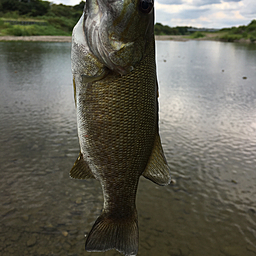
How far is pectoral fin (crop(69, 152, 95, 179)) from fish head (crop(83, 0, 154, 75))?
70 cm

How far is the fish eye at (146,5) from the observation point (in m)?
1.15

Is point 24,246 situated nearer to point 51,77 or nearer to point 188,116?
point 188,116

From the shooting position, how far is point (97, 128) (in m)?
1.38

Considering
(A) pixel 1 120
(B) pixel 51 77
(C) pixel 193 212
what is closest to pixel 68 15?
(B) pixel 51 77

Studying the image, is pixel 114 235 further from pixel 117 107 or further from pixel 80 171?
pixel 117 107

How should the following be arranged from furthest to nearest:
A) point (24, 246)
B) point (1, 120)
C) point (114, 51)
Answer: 1. point (1, 120)
2. point (24, 246)
3. point (114, 51)

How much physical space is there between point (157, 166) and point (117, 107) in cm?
52

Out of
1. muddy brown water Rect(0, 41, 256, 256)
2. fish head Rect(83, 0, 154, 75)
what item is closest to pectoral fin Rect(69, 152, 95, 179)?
fish head Rect(83, 0, 154, 75)

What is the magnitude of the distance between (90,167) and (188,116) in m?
4.74

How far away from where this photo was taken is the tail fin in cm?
Answer: 155

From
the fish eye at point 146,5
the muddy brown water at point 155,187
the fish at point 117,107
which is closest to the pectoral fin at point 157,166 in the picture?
the fish at point 117,107

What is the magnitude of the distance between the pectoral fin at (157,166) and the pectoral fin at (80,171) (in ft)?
1.35

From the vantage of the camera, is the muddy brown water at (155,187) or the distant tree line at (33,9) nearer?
the muddy brown water at (155,187)

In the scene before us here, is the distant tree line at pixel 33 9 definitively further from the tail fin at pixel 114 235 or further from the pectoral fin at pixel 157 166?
the tail fin at pixel 114 235
